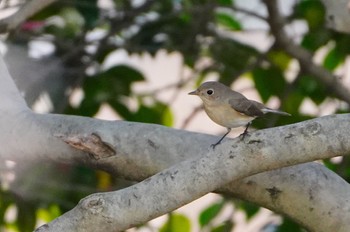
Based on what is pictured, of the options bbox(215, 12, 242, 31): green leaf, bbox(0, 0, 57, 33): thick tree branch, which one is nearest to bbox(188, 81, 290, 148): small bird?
bbox(0, 0, 57, 33): thick tree branch

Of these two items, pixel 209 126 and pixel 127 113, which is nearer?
pixel 127 113

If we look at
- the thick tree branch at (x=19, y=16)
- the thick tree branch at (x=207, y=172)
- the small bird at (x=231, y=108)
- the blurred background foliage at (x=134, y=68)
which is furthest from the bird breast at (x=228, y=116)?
the blurred background foliage at (x=134, y=68)

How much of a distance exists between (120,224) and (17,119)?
59 centimetres

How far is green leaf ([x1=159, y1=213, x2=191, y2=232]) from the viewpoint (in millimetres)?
3934

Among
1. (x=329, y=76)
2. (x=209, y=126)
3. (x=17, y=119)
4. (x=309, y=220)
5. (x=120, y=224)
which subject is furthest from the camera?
(x=209, y=126)

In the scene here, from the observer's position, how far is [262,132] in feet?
7.60

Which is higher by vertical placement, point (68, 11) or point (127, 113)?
point (68, 11)

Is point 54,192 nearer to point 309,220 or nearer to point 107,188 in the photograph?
point 107,188

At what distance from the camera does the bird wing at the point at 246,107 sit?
263 cm

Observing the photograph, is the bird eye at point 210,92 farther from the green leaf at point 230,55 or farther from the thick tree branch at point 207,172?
the green leaf at point 230,55

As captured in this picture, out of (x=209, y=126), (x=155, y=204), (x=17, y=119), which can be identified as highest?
(x=155, y=204)

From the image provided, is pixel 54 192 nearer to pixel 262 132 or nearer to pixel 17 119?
pixel 17 119

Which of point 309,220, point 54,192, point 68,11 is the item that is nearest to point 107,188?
point 54,192

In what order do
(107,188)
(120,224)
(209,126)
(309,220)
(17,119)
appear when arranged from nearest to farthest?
(120,224) → (309,220) → (17,119) → (107,188) → (209,126)
